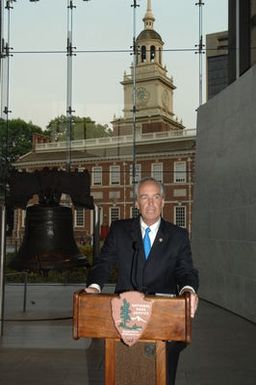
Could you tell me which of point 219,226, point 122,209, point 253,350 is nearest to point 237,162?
point 219,226

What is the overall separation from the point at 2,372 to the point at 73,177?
173cm

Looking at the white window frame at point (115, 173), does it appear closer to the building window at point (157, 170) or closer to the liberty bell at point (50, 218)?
the building window at point (157, 170)

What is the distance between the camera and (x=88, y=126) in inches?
486

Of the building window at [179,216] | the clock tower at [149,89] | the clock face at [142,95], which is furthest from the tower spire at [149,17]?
the building window at [179,216]

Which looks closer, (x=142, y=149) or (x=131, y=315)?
(x=131, y=315)

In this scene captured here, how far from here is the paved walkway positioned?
3.78m

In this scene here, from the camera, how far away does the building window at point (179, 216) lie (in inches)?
488

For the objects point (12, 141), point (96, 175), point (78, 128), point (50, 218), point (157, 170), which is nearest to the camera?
point (50, 218)

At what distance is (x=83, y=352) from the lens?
452 cm

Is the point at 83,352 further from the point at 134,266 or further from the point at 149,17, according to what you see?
the point at 149,17

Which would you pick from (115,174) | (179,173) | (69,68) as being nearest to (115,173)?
(115,174)

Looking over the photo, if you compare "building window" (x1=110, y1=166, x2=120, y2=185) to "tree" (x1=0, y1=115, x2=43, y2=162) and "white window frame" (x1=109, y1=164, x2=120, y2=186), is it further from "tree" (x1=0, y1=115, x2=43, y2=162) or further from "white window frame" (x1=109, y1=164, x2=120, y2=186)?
"tree" (x1=0, y1=115, x2=43, y2=162)

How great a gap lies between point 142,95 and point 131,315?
10.6 m

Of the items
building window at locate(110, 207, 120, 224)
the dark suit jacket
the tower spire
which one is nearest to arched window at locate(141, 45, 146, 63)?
the tower spire
